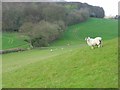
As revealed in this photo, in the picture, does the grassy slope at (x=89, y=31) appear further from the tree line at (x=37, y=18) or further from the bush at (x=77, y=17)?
the tree line at (x=37, y=18)

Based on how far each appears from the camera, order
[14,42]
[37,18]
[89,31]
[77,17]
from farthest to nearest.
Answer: [77,17] < [37,18] < [89,31] < [14,42]

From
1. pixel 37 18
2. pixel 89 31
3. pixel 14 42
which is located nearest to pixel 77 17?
pixel 89 31

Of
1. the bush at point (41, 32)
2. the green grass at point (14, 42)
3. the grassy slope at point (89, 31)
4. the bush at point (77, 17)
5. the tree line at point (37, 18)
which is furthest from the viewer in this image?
the bush at point (77, 17)

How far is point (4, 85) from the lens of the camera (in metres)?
19.1

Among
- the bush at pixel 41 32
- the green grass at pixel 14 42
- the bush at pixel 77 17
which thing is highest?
the bush at pixel 77 17

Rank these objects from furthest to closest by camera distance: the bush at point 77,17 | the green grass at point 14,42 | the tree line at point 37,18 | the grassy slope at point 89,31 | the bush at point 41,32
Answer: the bush at point 77,17 → the grassy slope at point 89,31 → the tree line at point 37,18 → the bush at point 41,32 → the green grass at point 14,42

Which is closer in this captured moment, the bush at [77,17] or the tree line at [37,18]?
the tree line at [37,18]

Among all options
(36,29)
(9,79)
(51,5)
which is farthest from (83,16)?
(9,79)

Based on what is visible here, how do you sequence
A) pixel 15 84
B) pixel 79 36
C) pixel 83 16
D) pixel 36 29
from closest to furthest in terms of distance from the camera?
pixel 15 84
pixel 36 29
pixel 79 36
pixel 83 16

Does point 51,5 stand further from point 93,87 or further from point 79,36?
point 93,87

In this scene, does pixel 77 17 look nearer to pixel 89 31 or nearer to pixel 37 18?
pixel 89 31

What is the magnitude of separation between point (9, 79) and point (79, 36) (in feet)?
328

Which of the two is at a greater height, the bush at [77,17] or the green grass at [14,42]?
the bush at [77,17]

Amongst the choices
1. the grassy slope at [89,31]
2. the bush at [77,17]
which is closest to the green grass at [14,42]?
the grassy slope at [89,31]
